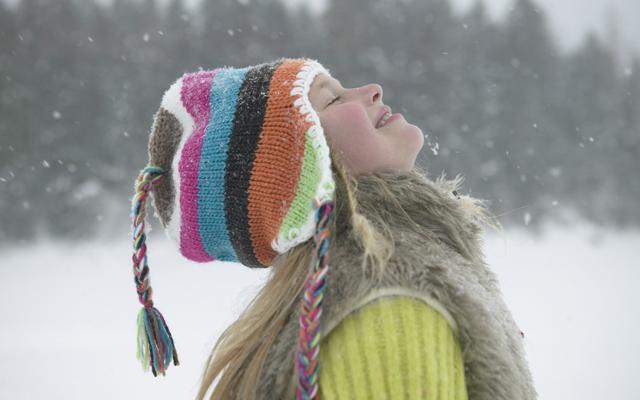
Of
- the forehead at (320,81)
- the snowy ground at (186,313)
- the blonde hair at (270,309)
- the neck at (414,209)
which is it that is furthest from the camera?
the snowy ground at (186,313)

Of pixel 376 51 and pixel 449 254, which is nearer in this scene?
pixel 449 254

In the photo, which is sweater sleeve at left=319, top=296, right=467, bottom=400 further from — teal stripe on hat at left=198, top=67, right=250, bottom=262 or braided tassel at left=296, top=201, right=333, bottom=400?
teal stripe on hat at left=198, top=67, right=250, bottom=262

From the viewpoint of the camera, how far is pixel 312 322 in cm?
122

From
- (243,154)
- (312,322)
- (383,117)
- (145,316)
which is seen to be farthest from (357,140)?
(145,316)

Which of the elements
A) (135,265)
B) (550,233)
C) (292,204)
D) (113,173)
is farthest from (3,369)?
(550,233)

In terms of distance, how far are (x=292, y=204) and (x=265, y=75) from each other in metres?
0.40

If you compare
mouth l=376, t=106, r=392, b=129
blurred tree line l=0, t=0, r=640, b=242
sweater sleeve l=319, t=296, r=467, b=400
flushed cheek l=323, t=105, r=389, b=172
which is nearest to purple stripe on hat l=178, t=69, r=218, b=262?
flushed cheek l=323, t=105, r=389, b=172

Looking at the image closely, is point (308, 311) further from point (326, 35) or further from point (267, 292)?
point (326, 35)

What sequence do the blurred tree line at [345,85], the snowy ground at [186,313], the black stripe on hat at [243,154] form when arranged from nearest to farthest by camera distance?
1. the black stripe on hat at [243,154]
2. the snowy ground at [186,313]
3. the blurred tree line at [345,85]

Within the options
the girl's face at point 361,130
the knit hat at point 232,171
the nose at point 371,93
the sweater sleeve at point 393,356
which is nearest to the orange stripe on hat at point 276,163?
the knit hat at point 232,171

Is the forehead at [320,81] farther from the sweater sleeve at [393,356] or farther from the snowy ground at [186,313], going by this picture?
the sweater sleeve at [393,356]

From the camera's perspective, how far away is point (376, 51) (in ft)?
63.5

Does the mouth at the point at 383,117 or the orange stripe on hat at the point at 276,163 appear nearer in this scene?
the orange stripe on hat at the point at 276,163

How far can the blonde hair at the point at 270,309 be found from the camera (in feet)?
4.53
